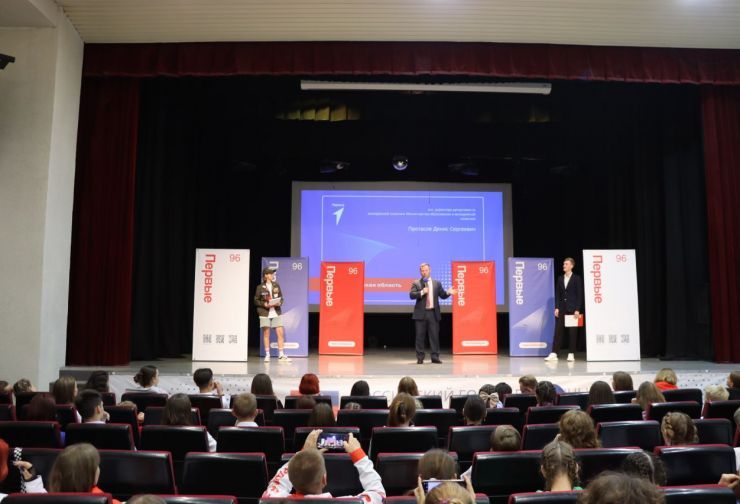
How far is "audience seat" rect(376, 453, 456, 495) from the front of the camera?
2.94m

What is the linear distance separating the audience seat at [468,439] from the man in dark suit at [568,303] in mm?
5541

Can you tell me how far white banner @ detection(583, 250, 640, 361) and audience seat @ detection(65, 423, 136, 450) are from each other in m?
6.62

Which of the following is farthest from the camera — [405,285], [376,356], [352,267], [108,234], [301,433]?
[405,285]

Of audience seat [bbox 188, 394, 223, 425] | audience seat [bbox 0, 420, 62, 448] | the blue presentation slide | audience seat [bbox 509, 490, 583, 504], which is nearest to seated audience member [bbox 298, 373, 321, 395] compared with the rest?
audience seat [bbox 188, 394, 223, 425]

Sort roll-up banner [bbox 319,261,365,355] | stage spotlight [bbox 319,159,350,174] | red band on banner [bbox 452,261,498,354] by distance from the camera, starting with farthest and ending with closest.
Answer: stage spotlight [bbox 319,159,350,174] → red band on banner [bbox 452,261,498,354] → roll-up banner [bbox 319,261,365,355]

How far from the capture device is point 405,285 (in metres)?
11.4

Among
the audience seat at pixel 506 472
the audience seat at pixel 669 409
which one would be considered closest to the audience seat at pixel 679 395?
the audience seat at pixel 669 409

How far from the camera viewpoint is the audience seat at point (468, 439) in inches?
140

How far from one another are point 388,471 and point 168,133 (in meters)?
8.15

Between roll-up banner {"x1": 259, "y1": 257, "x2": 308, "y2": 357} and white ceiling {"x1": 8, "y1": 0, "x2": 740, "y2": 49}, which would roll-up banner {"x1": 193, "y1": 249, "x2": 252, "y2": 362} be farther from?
white ceiling {"x1": 8, "y1": 0, "x2": 740, "y2": 49}

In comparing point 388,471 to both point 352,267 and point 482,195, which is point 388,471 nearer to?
point 352,267

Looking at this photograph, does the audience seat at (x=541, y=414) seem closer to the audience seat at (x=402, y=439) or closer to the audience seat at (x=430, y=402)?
the audience seat at (x=430, y=402)

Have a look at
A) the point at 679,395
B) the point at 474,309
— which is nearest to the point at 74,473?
the point at 679,395

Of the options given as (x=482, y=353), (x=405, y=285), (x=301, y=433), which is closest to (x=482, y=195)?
(x=405, y=285)
